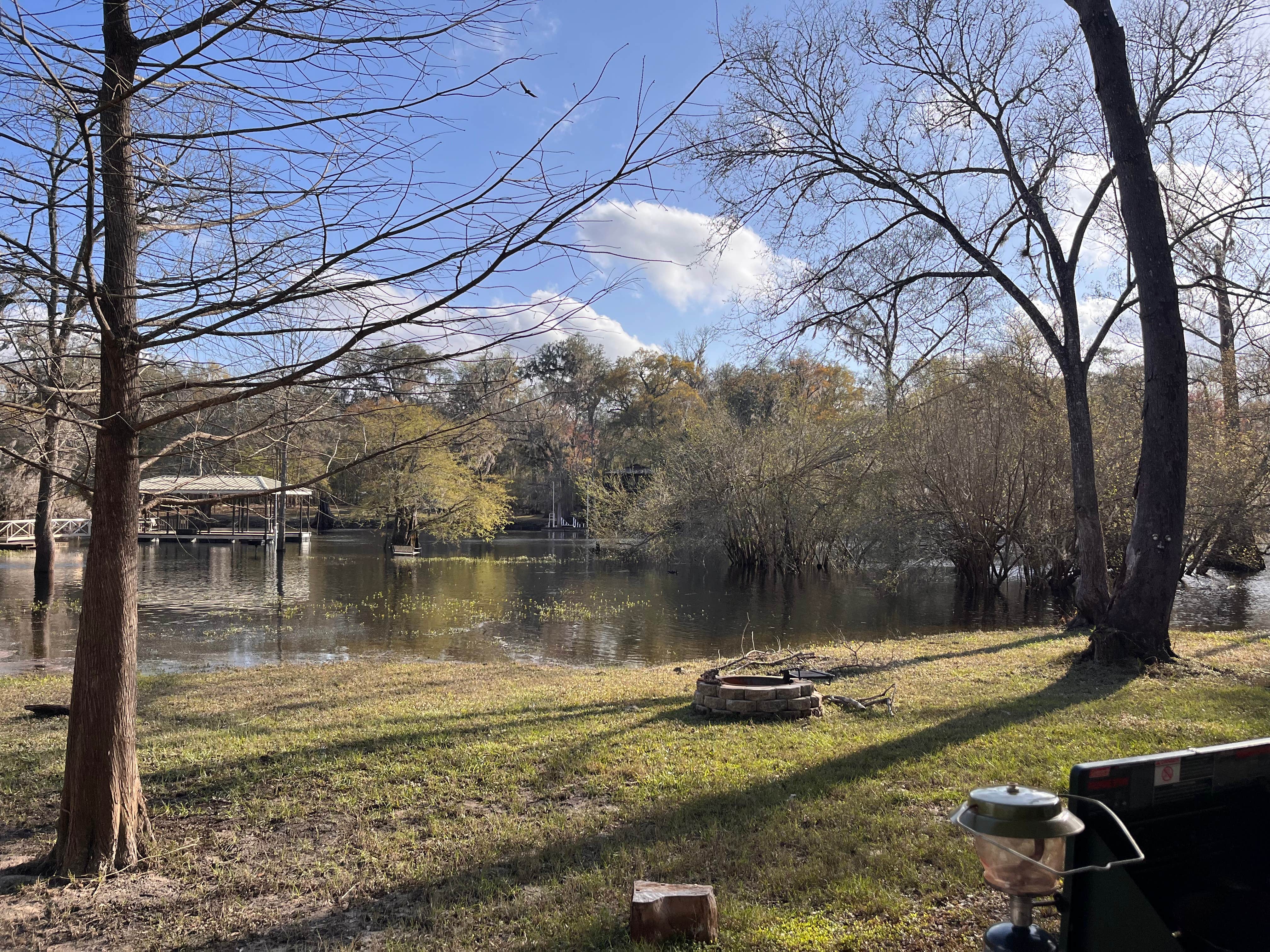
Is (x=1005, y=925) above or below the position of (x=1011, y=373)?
below

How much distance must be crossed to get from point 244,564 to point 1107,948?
109 feet

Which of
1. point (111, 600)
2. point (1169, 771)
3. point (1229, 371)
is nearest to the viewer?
point (1169, 771)

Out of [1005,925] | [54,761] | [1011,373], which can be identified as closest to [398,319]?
[1005,925]

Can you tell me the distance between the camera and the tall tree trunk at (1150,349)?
8.96 meters

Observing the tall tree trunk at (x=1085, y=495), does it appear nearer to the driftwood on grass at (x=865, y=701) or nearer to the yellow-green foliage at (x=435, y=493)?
the driftwood on grass at (x=865, y=701)

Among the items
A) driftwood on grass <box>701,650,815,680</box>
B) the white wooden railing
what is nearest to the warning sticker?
driftwood on grass <box>701,650,815,680</box>

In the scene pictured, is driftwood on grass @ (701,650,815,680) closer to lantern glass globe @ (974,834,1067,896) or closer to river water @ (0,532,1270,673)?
river water @ (0,532,1270,673)

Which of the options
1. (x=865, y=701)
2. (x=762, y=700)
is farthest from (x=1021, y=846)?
(x=865, y=701)

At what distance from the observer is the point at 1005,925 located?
2307 millimetres

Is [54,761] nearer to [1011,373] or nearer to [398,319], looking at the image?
[398,319]

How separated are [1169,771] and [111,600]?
169 inches

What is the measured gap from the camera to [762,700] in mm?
7270

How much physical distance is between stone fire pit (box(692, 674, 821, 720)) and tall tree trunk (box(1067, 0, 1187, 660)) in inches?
173

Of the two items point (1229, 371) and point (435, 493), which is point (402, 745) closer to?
point (1229, 371)
